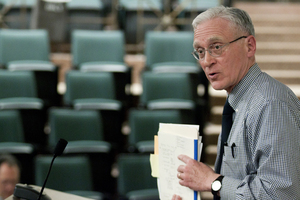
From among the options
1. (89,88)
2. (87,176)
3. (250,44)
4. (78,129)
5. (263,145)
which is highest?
(250,44)

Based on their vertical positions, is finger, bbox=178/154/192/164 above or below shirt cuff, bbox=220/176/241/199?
above

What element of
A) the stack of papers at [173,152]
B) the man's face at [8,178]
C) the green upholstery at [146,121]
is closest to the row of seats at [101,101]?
the green upholstery at [146,121]

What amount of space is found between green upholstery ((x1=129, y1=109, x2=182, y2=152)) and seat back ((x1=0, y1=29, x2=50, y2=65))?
1.92 feet

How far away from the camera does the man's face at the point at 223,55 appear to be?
479 millimetres

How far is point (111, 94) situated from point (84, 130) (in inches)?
9.3

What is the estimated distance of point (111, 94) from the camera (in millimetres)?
1456

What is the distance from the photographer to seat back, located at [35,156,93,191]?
1144mm

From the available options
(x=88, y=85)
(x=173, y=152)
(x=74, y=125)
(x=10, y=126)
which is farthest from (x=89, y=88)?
(x=173, y=152)

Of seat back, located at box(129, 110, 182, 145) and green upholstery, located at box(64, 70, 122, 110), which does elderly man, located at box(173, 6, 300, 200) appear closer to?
seat back, located at box(129, 110, 182, 145)

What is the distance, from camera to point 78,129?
1263 millimetres

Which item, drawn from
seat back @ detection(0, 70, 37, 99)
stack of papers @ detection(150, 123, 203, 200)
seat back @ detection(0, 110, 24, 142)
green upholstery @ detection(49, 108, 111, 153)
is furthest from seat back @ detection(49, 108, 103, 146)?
stack of papers @ detection(150, 123, 203, 200)

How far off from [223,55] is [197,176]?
0.52ft

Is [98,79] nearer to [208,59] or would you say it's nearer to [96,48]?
[96,48]

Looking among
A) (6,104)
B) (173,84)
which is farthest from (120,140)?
(6,104)
